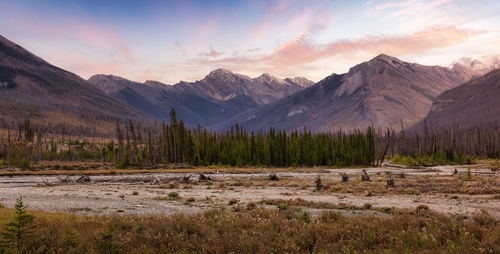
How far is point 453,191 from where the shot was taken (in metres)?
37.6

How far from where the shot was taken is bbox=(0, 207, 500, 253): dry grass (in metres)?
13.5

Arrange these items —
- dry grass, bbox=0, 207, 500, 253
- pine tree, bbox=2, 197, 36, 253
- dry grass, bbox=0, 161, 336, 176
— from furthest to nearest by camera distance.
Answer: dry grass, bbox=0, 161, 336, 176 < pine tree, bbox=2, 197, 36, 253 < dry grass, bbox=0, 207, 500, 253

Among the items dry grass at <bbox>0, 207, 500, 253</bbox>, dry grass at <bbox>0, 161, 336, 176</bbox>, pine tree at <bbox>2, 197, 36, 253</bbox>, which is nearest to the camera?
dry grass at <bbox>0, 207, 500, 253</bbox>

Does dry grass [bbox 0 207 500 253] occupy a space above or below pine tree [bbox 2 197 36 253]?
below

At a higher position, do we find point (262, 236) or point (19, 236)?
point (19, 236)

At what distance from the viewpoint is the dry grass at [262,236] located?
1347cm

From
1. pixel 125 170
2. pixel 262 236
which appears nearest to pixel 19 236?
pixel 262 236

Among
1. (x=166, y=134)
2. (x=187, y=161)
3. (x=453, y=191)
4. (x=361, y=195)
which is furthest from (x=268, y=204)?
(x=166, y=134)

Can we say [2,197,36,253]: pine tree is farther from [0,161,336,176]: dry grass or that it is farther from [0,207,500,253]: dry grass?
[0,161,336,176]: dry grass

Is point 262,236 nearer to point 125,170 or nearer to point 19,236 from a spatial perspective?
point 19,236

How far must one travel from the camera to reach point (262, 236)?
15180 millimetres

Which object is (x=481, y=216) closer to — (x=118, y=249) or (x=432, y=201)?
(x=432, y=201)

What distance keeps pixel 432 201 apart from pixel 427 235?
17.9 meters

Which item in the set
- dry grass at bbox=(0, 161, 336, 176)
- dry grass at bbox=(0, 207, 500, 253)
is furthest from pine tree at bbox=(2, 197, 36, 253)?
dry grass at bbox=(0, 161, 336, 176)
